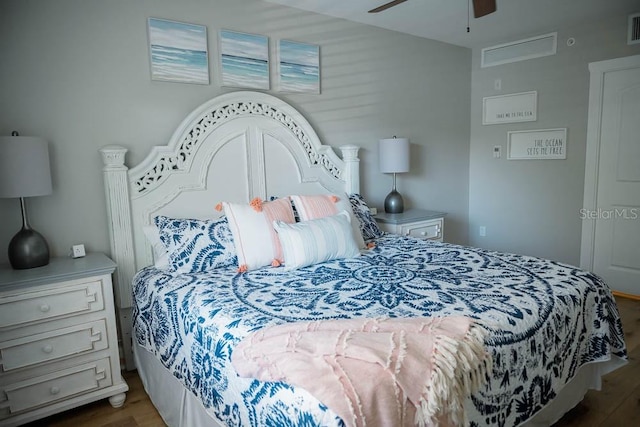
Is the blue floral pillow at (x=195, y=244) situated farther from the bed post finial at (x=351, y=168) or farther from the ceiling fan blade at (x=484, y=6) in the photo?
the ceiling fan blade at (x=484, y=6)

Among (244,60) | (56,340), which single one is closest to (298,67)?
(244,60)

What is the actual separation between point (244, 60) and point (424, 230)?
6.71ft

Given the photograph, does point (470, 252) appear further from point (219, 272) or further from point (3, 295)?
point (3, 295)

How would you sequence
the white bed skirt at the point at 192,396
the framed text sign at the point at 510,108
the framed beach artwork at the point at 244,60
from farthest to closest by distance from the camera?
the framed text sign at the point at 510,108 < the framed beach artwork at the point at 244,60 < the white bed skirt at the point at 192,396

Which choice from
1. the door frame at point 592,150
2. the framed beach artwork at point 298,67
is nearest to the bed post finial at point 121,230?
the framed beach artwork at point 298,67

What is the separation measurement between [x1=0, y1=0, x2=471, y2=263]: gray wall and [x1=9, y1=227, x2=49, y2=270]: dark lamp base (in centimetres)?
19

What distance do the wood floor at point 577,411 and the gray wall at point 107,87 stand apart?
891mm

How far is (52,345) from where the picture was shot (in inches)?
79.9

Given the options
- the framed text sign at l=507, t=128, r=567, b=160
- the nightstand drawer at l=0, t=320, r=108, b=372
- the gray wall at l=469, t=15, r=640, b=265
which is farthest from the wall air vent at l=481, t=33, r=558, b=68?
the nightstand drawer at l=0, t=320, r=108, b=372

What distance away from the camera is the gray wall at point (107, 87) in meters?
2.27

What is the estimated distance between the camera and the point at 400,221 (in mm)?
3453

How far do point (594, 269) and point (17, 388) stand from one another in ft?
14.8

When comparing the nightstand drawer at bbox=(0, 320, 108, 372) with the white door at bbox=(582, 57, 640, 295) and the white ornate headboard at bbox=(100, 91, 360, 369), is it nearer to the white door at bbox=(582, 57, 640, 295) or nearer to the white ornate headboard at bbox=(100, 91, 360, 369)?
the white ornate headboard at bbox=(100, 91, 360, 369)

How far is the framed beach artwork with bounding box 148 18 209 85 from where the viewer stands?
2629 mm
